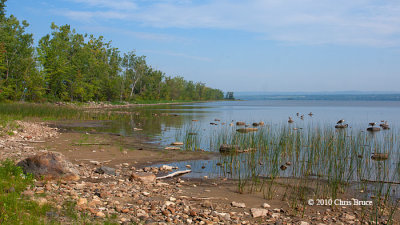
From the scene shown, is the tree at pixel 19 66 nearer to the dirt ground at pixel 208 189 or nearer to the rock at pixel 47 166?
the dirt ground at pixel 208 189

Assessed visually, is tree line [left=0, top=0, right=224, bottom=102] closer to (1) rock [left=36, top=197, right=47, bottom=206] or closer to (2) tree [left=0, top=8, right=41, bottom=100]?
(2) tree [left=0, top=8, right=41, bottom=100]

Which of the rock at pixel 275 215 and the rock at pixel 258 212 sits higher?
the rock at pixel 258 212

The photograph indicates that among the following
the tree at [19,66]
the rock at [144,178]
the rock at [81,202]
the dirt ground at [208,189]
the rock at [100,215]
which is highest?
the tree at [19,66]

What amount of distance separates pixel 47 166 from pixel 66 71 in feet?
139

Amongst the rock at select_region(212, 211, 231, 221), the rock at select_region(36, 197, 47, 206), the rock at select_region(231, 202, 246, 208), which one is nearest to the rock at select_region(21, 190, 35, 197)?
the rock at select_region(36, 197, 47, 206)

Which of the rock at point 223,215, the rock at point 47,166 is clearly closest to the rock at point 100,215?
the rock at point 223,215

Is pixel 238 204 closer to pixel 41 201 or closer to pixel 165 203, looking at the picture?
pixel 165 203

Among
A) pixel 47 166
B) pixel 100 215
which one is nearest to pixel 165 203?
→ pixel 100 215

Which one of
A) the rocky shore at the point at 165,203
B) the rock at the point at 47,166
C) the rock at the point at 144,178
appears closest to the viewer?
the rocky shore at the point at 165,203

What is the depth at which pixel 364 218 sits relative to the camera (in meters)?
5.89

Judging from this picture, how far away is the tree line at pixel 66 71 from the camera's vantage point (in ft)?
113

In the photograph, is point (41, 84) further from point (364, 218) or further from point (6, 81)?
point (364, 218)

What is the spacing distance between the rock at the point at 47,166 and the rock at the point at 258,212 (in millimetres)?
4071

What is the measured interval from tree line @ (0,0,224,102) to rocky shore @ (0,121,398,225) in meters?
18.2
